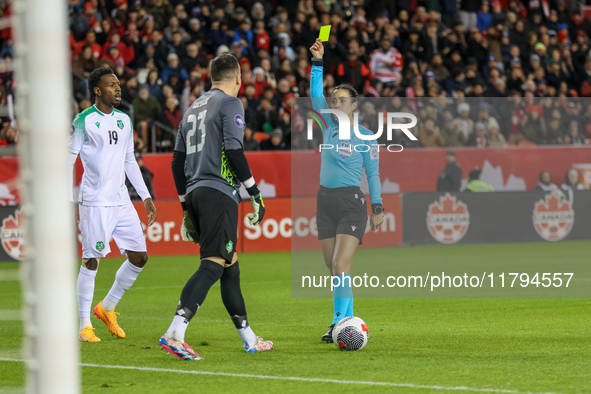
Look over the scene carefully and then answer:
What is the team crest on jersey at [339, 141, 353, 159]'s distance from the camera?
24.6ft

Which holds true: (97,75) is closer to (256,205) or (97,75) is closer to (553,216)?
(256,205)

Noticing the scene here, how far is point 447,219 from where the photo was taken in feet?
59.8

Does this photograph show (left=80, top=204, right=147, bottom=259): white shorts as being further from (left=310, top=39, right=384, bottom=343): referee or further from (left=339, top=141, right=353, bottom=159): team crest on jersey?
(left=339, top=141, right=353, bottom=159): team crest on jersey

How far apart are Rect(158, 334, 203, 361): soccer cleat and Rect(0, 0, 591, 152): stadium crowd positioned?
36.4 ft

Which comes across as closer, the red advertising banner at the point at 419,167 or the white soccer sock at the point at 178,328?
the white soccer sock at the point at 178,328

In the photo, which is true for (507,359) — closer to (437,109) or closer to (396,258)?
(396,258)

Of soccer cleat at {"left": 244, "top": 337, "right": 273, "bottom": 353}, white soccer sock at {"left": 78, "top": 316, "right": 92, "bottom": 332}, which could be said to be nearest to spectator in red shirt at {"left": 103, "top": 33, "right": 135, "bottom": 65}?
white soccer sock at {"left": 78, "top": 316, "right": 92, "bottom": 332}

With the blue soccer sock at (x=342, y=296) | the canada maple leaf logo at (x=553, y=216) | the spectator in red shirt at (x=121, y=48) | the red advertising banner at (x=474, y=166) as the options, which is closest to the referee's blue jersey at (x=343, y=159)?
the blue soccer sock at (x=342, y=296)

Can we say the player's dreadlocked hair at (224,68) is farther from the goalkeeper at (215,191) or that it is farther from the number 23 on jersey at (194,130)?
the number 23 on jersey at (194,130)

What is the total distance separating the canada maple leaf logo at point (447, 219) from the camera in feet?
59.6

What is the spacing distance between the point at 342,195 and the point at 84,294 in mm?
2408

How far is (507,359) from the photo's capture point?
6.41m

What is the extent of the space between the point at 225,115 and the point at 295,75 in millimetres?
14919

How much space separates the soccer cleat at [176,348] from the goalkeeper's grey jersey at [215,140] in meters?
1.11
